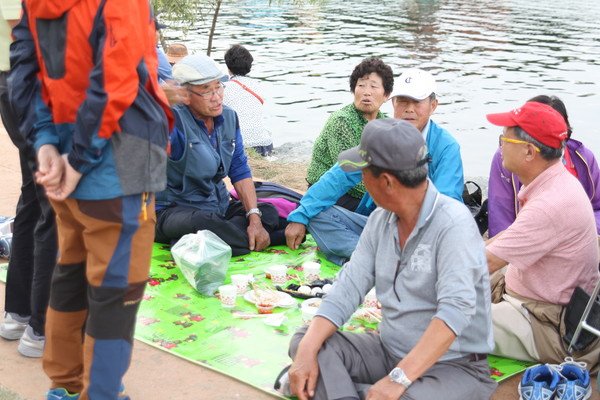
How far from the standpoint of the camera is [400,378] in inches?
110

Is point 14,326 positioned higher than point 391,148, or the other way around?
point 391,148

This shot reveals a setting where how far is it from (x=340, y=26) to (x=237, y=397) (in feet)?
79.5

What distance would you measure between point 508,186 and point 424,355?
213 cm

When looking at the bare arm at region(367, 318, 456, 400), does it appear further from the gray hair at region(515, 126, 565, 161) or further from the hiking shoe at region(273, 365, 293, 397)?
the gray hair at region(515, 126, 565, 161)

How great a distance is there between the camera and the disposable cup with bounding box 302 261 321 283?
4531 millimetres

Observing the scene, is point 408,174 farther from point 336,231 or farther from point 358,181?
point 358,181

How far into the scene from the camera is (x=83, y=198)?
2.53 metres

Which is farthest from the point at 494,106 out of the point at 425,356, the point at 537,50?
the point at 425,356

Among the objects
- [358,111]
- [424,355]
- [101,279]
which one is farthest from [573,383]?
[358,111]

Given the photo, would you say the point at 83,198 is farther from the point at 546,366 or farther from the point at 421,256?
the point at 546,366

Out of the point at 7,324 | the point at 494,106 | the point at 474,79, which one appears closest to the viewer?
the point at 7,324

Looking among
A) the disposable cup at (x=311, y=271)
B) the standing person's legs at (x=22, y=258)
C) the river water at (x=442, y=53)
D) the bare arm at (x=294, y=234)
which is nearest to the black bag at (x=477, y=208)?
the bare arm at (x=294, y=234)

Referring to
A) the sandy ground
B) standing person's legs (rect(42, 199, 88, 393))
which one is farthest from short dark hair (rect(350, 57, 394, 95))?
standing person's legs (rect(42, 199, 88, 393))

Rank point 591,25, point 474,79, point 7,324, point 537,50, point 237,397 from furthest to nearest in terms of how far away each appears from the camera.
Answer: point 591,25 → point 537,50 → point 474,79 → point 7,324 → point 237,397
